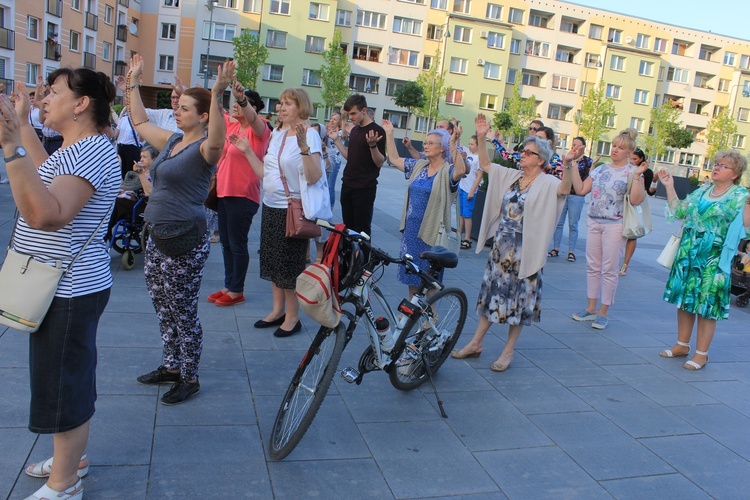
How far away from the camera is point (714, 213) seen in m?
5.46

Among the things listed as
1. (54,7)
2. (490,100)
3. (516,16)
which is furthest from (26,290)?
(516,16)

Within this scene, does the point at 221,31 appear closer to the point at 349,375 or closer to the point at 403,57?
the point at 403,57

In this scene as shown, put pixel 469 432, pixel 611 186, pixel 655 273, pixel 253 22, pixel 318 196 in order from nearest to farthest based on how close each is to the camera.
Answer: pixel 469 432, pixel 318 196, pixel 611 186, pixel 655 273, pixel 253 22

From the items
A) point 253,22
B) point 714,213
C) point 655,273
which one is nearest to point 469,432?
point 714,213

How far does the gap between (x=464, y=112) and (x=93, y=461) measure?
187ft

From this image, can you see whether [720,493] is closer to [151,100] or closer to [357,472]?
[357,472]

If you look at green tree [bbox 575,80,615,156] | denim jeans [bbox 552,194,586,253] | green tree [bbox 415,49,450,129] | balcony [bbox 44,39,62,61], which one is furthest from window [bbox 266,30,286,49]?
denim jeans [bbox 552,194,586,253]

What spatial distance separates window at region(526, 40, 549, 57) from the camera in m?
59.8

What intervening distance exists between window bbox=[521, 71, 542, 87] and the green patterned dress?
57924 mm

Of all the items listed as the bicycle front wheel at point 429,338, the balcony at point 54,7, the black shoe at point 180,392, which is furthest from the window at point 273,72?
the black shoe at point 180,392

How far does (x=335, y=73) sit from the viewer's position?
4978 centimetres

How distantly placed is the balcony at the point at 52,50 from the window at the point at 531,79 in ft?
130

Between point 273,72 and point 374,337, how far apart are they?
2097 inches

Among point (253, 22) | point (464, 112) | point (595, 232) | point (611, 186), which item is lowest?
point (595, 232)
